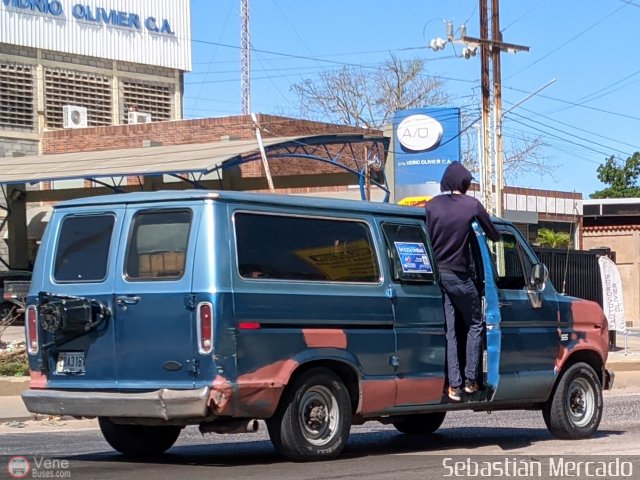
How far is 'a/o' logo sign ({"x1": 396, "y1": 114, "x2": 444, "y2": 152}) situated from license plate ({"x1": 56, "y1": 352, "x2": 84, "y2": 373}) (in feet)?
A: 92.6

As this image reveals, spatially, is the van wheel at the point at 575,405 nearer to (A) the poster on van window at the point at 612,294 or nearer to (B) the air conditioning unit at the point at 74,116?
(A) the poster on van window at the point at 612,294

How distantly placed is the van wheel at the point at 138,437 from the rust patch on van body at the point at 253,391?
1.35 m

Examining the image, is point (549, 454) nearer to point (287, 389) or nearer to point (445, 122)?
point (287, 389)

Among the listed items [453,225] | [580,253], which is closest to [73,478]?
[453,225]

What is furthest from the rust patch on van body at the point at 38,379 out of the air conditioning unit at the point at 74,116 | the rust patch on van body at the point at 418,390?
the air conditioning unit at the point at 74,116

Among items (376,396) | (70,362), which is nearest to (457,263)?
(376,396)

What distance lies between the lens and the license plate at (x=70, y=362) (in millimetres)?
8727

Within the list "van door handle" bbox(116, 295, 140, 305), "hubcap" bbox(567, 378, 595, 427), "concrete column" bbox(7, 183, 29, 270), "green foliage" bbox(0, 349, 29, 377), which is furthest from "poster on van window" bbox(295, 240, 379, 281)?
"concrete column" bbox(7, 183, 29, 270)

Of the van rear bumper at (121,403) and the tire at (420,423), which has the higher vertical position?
the van rear bumper at (121,403)

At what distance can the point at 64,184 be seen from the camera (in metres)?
40.8

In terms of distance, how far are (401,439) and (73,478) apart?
3.88 metres

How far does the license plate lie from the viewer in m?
8.73

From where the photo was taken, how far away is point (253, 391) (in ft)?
26.9

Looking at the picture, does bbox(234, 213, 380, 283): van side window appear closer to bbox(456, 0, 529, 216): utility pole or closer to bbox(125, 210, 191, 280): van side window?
bbox(125, 210, 191, 280): van side window
